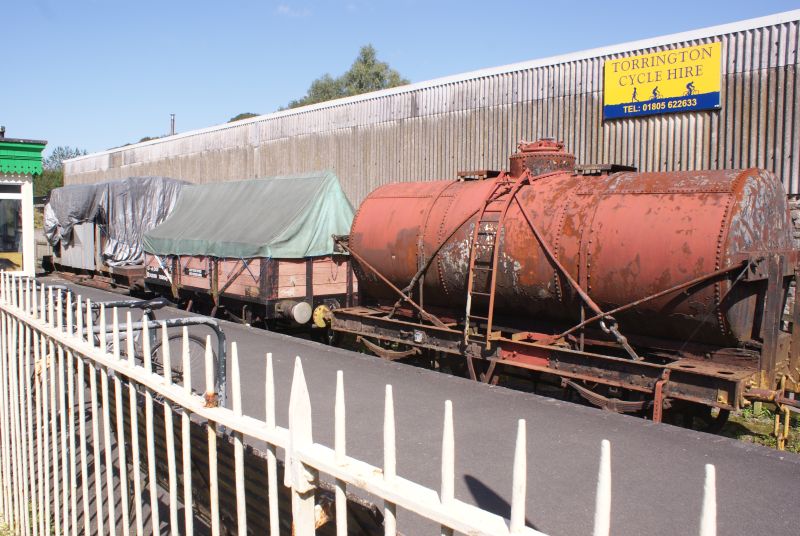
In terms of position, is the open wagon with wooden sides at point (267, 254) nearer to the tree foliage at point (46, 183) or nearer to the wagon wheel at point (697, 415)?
the wagon wheel at point (697, 415)

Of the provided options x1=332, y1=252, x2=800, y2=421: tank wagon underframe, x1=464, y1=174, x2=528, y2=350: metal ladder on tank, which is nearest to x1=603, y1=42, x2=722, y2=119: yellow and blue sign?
x1=464, y1=174, x2=528, y2=350: metal ladder on tank

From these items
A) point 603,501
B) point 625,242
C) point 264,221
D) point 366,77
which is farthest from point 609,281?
point 366,77

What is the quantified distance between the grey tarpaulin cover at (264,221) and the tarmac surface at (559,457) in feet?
15.1

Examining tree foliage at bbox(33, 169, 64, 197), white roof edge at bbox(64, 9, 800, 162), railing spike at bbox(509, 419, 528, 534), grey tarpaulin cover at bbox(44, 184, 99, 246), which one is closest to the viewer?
railing spike at bbox(509, 419, 528, 534)

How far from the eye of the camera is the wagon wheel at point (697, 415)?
6.96 m

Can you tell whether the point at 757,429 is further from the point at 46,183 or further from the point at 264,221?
the point at 46,183

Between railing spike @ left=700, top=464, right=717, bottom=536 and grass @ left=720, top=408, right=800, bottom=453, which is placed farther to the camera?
grass @ left=720, top=408, right=800, bottom=453

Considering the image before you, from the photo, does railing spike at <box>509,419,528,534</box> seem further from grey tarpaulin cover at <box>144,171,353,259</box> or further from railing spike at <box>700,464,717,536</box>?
grey tarpaulin cover at <box>144,171,353,259</box>

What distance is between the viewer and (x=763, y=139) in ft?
35.3

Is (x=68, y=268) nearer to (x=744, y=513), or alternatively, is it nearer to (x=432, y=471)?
(x=432, y=471)

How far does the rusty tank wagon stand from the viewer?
660 centimetres

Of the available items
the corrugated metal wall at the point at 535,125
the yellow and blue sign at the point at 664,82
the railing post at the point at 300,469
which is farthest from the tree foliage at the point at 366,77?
the railing post at the point at 300,469

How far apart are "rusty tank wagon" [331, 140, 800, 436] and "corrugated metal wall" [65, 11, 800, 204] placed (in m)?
3.82

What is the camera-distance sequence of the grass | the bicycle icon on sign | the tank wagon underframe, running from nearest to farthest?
1. the tank wagon underframe
2. the grass
3. the bicycle icon on sign
